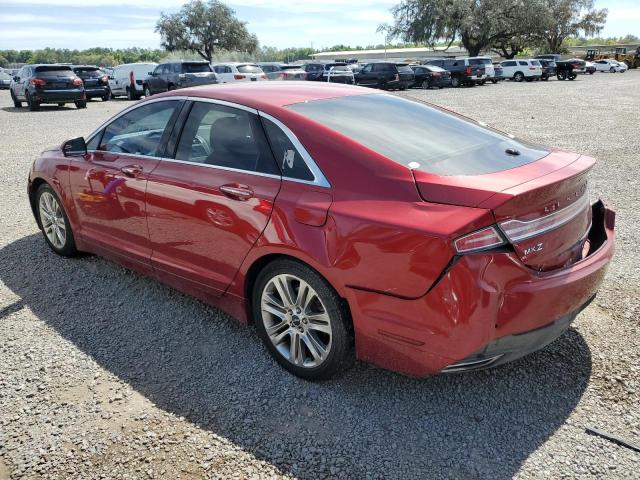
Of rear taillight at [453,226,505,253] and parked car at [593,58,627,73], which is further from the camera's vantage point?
parked car at [593,58,627,73]

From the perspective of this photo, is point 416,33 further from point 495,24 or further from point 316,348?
point 316,348

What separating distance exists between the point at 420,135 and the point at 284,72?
27811 mm

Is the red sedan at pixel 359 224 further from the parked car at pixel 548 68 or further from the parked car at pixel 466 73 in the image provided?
the parked car at pixel 548 68

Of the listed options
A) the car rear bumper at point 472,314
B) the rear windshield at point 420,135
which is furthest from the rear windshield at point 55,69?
the car rear bumper at point 472,314

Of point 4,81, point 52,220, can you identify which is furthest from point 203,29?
point 52,220

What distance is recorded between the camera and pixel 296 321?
3113 mm

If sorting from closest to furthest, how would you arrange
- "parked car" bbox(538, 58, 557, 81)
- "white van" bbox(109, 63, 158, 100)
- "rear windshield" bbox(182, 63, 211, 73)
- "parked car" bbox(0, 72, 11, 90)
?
"rear windshield" bbox(182, 63, 211, 73)
"white van" bbox(109, 63, 158, 100)
"parked car" bbox(538, 58, 557, 81)
"parked car" bbox(0, 72, 11, 90)

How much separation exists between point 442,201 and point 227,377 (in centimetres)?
165

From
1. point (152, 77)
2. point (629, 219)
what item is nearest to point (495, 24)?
point (152, 77)

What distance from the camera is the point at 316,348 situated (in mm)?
3088

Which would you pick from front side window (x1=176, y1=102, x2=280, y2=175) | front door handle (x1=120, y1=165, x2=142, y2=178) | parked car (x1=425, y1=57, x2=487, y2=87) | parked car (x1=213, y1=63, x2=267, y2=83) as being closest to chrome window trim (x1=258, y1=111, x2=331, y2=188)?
front side window (x1=176, y1=102, x2=280, y2=175)

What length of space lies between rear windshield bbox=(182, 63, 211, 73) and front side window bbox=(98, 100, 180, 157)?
19079 mm

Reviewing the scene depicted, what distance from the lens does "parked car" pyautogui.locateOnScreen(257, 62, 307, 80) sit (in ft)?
95.6

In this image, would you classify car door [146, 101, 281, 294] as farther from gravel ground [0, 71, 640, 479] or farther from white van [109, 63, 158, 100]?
white van [109, 63, 158, 100]
